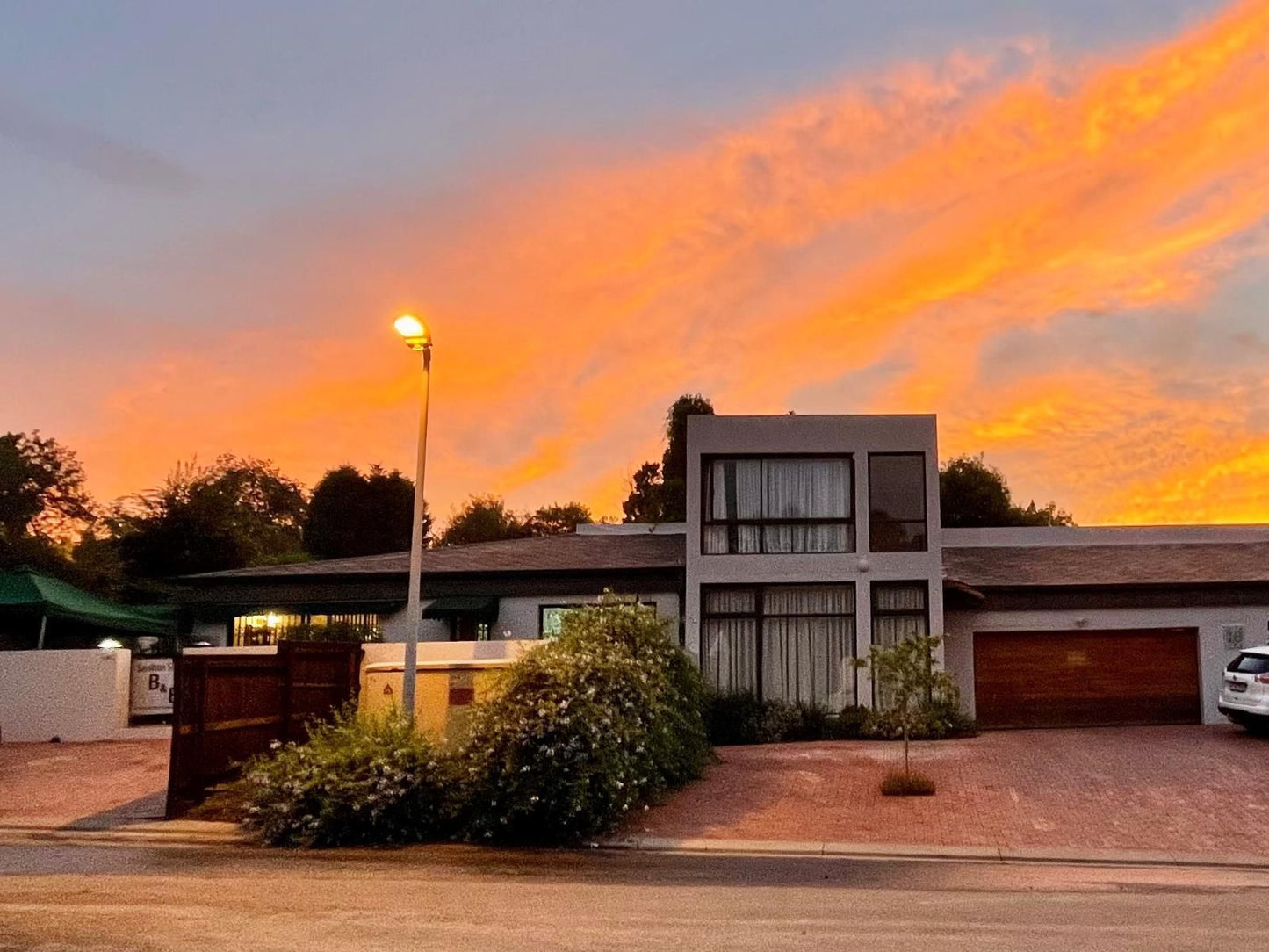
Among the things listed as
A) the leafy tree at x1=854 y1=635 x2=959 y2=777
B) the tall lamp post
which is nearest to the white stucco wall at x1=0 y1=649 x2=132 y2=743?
the tall lamp post

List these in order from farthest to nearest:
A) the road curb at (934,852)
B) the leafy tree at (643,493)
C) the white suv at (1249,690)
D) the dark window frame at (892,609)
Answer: the leafy tree at (643,493)
the dark window frame at (892,609)
the white suv at (1249,690)
the road curb at (934,852)

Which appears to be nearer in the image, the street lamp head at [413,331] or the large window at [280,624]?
the street lamp head at [413,331]

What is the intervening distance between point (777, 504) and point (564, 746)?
11166 mm

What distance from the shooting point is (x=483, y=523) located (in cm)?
6762

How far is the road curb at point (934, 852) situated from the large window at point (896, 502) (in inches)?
424

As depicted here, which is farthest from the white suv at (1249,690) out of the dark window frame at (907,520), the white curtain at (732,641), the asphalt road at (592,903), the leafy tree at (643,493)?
the leafy tree at (643,493)

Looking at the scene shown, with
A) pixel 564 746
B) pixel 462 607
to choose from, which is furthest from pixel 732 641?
pixel 564 746

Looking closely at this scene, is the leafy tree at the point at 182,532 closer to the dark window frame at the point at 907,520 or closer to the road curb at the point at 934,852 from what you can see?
the dark window frame at the point at 907,520

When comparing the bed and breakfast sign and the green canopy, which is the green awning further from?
the green canopy

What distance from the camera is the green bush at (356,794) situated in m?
13.0

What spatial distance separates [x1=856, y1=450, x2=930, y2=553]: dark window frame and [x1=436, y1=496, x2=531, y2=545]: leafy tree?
144 feet

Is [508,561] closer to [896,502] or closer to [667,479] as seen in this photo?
[896,502]

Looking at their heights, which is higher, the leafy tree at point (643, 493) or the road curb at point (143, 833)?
the leafy tree at point (643, 493)

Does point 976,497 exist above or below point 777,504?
above
